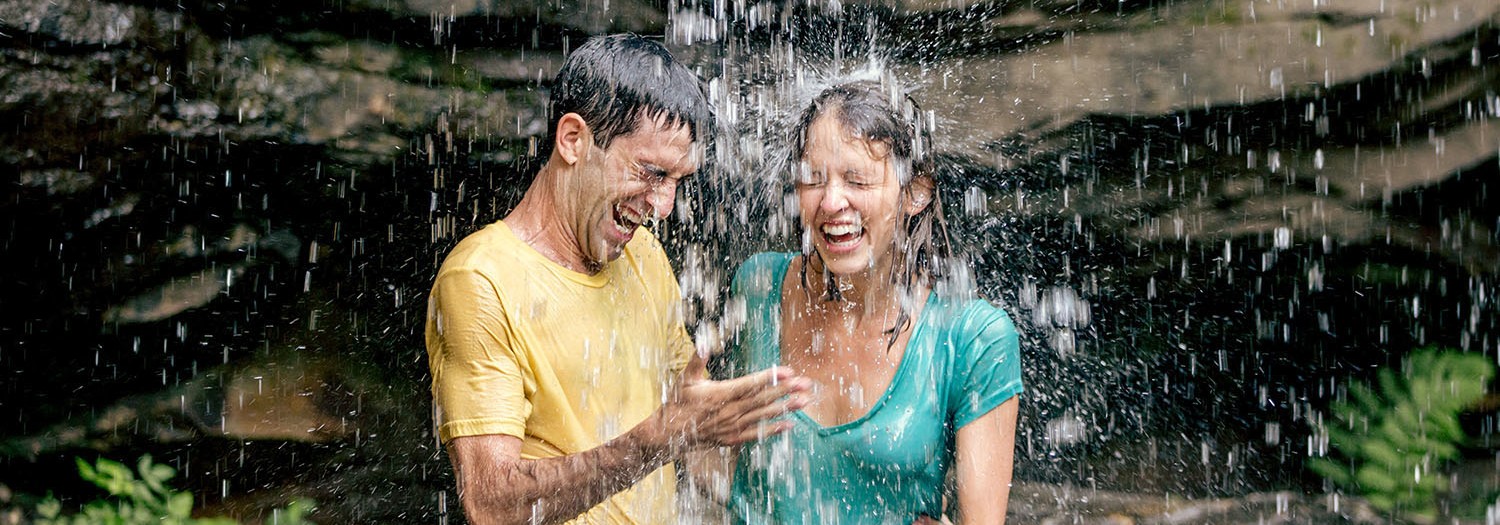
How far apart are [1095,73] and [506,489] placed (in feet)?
9.26

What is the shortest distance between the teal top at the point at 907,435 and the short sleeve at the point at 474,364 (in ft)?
1.74

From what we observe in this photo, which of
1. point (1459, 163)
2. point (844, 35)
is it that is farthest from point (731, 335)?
point (1459, 163)

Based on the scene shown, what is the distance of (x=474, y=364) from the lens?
2.11 m

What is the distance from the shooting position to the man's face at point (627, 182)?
2330mm

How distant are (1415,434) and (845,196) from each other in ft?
10.4

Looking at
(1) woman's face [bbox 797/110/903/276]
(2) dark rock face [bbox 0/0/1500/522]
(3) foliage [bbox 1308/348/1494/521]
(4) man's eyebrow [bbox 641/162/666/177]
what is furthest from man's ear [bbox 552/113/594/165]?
(3) foliage [bbox 1308/348/1494/521]

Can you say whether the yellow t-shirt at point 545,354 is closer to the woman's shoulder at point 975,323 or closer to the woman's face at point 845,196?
the woman's face at point 845,196

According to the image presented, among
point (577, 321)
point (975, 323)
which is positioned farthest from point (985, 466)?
point (577, 321)

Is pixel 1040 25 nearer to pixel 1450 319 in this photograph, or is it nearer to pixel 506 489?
pixel 1450 319

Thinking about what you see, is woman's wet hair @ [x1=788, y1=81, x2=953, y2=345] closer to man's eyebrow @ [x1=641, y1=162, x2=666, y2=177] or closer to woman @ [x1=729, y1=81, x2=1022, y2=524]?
woman @ [x1=729, y1=81, x2=1022, y2=524]

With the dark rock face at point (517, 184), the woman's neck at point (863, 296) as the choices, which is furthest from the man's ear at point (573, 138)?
the dark rock face at point (517, 184)

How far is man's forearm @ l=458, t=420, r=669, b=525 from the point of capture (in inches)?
81.0

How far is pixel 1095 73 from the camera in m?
3.96

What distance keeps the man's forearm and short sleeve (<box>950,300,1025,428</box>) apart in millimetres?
655
